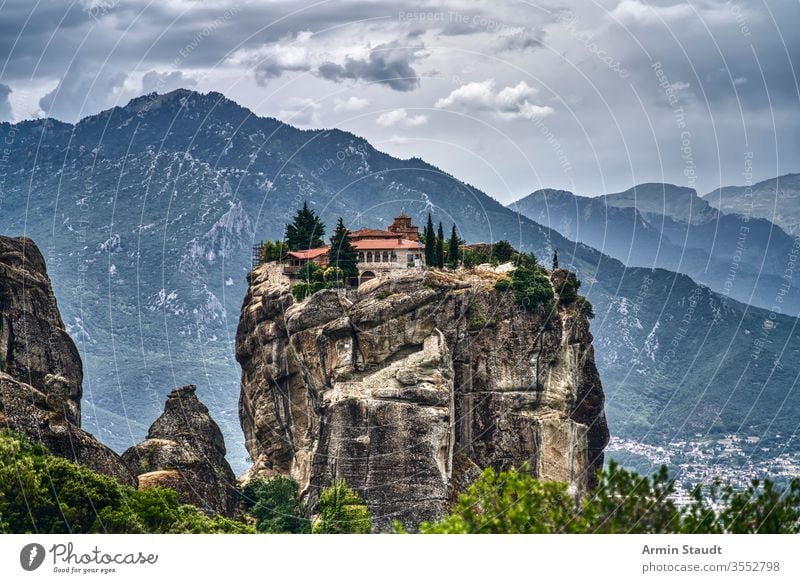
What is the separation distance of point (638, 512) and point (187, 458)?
169ft

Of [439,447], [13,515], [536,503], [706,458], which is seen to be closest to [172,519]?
[13,515]

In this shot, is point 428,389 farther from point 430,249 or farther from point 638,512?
point 638,512

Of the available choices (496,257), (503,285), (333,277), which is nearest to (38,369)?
(333,277)

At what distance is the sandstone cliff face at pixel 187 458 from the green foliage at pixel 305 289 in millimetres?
11157

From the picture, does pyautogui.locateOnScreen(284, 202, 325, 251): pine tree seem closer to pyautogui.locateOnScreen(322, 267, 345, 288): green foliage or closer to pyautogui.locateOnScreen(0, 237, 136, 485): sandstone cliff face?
pyautogui.locateOnScreen(322, 267, 345, 288): green foliage

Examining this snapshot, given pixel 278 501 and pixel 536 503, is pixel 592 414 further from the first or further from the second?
pixel 536 503

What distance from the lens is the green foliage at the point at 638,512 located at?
8200cm

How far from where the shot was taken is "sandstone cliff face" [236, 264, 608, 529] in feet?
404

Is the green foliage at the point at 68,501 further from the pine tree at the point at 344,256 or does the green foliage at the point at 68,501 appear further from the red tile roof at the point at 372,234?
the red tile roof at the point at 372,234

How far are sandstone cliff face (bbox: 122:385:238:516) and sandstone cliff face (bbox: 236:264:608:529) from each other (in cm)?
600

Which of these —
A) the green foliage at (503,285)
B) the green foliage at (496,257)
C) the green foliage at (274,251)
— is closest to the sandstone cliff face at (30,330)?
the green foliage at (274,251)

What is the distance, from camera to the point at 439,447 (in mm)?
123250

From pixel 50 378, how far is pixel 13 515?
20.9m
